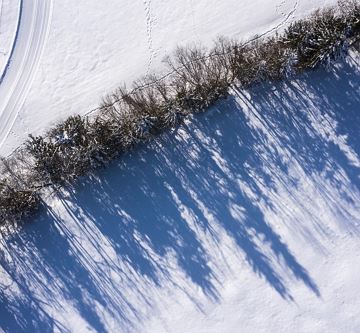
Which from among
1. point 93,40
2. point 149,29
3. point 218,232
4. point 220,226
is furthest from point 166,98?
point 218,232

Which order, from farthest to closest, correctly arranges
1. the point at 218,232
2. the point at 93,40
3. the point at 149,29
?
the point at 93,40 → the point at 149,29 → the point at 218,232

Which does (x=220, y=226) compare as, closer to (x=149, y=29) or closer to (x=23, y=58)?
(x=149, y=29)

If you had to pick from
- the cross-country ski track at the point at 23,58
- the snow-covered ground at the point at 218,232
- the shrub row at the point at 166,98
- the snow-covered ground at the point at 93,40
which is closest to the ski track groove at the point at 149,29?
the snow-covered ground at the point at 93,40

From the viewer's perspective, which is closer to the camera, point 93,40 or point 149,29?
point 149,29

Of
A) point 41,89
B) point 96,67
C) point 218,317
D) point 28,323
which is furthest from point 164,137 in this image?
point 28,323

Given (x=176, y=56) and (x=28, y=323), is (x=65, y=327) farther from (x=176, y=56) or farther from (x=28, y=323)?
(x=176, y=56)

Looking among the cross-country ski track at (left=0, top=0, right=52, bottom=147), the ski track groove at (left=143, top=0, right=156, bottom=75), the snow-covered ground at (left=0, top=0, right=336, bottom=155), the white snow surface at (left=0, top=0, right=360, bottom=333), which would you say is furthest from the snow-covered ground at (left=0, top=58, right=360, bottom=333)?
the cross-country ski track at (left=0, top=0, right=52, bottom=147)

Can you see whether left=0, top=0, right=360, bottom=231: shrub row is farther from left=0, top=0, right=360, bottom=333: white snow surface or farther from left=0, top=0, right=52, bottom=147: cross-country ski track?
left=0, top=0, right=52, bottom=147: cross-country ski track
